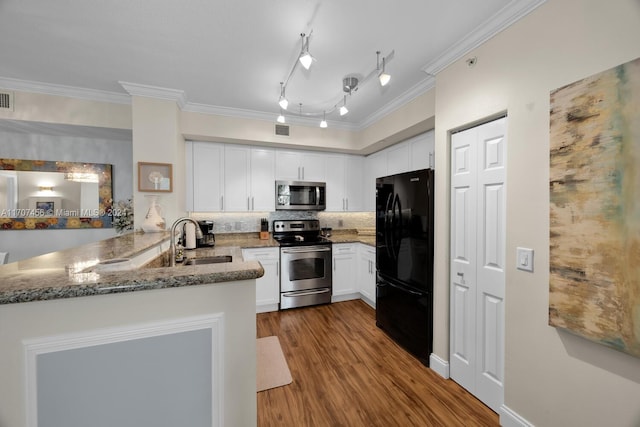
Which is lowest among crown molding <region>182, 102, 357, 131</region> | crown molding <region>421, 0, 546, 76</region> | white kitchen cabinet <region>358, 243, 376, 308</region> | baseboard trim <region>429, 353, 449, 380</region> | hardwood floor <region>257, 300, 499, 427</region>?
hardwood floor <region>257, 300, 499, 427</region>

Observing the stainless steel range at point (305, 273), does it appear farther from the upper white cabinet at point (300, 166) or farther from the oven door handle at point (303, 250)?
the upper white cabinet at point (300, 166)

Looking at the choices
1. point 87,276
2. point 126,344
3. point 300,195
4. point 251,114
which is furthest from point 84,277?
point 300,195

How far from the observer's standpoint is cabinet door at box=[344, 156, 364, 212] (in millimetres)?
4277

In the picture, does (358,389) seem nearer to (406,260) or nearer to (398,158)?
(406,260)

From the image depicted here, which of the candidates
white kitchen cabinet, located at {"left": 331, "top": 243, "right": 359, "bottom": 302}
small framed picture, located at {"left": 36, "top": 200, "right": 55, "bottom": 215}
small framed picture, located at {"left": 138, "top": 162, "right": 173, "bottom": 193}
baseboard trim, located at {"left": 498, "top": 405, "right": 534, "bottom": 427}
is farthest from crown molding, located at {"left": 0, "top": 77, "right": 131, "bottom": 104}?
baseboard trim, located at {"left": 498, "top": 405, "right": 534, "bottom": 427}

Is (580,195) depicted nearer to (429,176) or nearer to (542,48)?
(542,48)

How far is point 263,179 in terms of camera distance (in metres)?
3.82

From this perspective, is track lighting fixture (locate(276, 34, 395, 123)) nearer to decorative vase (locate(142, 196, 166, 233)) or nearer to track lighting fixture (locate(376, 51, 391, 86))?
track lighting fixture (locate(376, 51, 391, 86))

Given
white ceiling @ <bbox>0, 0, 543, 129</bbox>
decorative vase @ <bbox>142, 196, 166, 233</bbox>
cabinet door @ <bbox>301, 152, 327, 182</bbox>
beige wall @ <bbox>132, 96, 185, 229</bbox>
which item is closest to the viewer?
white ceiling @ <bbox>0, 0, 543, 129</bbox>

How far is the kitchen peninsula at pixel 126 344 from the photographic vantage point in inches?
35.3

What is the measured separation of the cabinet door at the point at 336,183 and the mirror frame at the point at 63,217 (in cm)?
313

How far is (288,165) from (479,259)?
2.86m

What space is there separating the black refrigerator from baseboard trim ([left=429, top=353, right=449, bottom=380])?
0.05m

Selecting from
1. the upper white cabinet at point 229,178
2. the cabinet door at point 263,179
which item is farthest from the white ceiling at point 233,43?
the cabinet door at point 263,179
